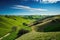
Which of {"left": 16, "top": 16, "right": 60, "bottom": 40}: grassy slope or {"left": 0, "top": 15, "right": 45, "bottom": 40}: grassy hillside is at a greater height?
{"left": 0, "top": 15, "right": 45, "bottom": 40}: grassy hillside

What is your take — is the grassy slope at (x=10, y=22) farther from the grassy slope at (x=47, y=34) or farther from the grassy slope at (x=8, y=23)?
the grassy slope at (x=47, y=34)

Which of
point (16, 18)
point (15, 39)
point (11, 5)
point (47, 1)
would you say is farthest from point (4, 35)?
point (47, 1)

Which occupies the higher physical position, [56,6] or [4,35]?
[56,6]

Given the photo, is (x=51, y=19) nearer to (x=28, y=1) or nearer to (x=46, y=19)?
(x=46, y=19)

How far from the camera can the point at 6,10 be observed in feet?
11.1

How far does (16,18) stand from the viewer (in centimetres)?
334

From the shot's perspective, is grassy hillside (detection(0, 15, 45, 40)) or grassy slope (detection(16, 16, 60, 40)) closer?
grassy slope (detection(16, 16, 60, 40))

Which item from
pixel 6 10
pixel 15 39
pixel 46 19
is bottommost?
pixel 15 39

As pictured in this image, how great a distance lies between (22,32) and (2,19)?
64cm

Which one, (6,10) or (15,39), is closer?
(15,39)

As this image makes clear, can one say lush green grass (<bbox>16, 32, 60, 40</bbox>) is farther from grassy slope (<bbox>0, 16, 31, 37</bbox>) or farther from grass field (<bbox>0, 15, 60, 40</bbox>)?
grassy slope (<bbox>0, 16, 31, 37</bbox>)

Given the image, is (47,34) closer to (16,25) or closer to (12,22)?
(16,25)

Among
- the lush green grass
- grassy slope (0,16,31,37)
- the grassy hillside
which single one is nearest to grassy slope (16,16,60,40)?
the lush green grass

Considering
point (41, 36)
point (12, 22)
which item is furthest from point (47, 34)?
point (12, 22)
